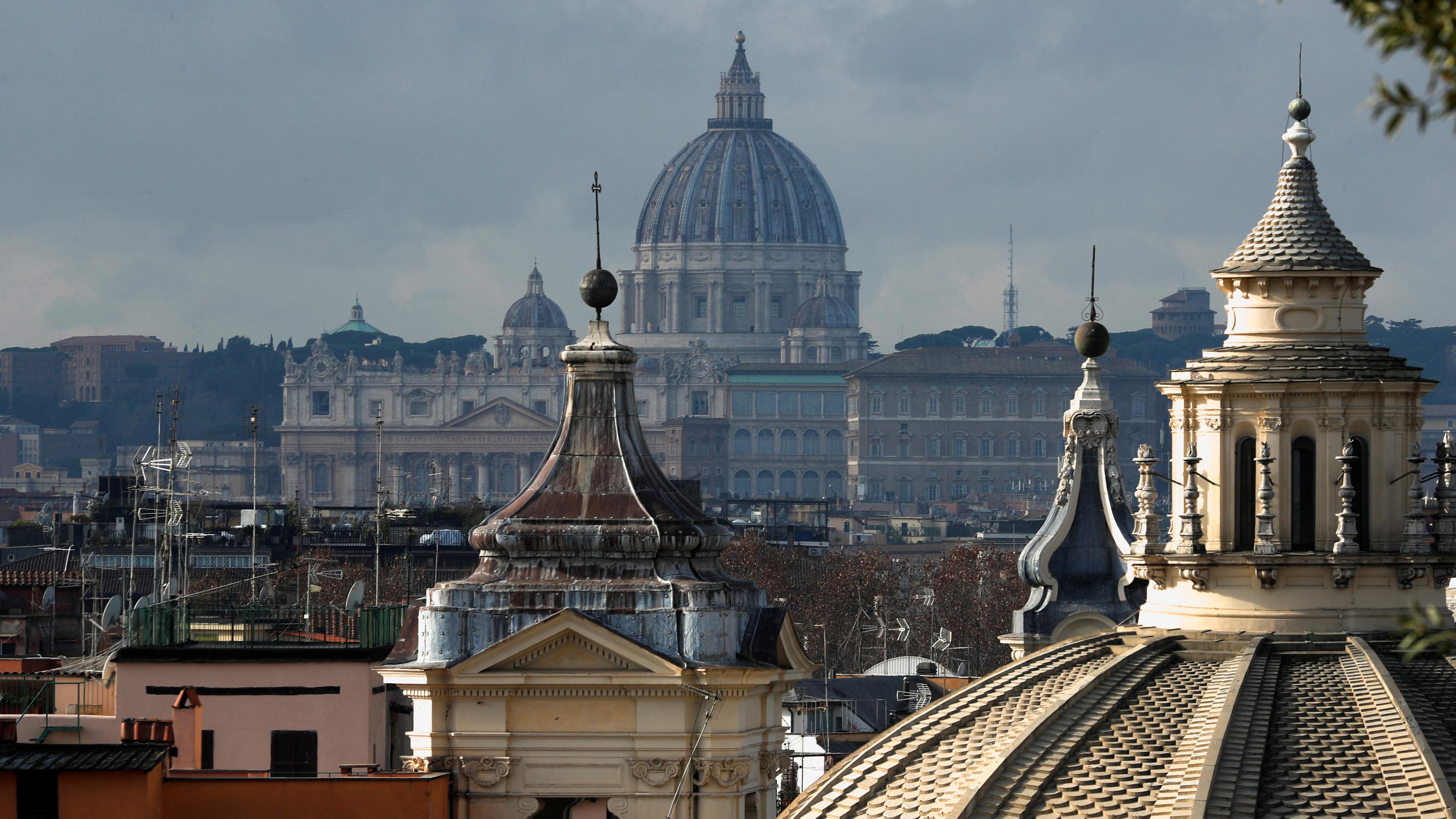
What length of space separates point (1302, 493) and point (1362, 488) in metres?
0.34

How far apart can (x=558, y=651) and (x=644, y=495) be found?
6.21 feet

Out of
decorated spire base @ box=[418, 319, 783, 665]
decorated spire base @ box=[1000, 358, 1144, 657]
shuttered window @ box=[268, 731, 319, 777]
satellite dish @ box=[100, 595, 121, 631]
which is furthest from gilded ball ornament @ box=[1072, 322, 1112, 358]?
satellite dish @ box=[100, 595, 121, 631]

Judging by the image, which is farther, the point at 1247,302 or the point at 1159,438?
the point at 1159,438

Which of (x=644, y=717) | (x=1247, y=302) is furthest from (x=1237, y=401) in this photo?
(x=644, y=717)

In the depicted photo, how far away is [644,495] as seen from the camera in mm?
25797

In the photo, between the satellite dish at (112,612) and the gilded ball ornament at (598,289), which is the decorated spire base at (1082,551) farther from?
the satellite dish at (112,612)

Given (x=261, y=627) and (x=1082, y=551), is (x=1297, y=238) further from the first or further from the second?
(x=261, y=627)

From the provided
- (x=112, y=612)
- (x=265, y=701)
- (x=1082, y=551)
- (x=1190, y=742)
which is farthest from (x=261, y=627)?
(x=1190, y=742)

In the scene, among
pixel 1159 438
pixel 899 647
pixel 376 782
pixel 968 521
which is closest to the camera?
pixel 376 782

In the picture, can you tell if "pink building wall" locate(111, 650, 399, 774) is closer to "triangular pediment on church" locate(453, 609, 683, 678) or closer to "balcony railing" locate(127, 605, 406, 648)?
"balcony railing" locate(127, 605, 406, 648)

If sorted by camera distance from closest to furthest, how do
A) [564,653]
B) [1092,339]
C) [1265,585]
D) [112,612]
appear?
[1265,585], [564,653], [1092,339], [112,612]

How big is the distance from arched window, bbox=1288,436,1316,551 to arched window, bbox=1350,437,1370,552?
0.77ft

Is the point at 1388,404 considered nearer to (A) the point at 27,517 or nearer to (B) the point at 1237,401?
(B) the point at 1237,401

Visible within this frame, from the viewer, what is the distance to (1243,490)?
20656 mm
